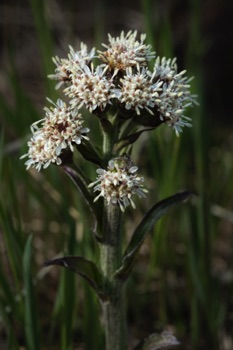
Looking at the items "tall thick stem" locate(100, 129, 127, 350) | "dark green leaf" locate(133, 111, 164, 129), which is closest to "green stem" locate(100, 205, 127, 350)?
"tall thick stem" locate(100, 129, 127, 350)

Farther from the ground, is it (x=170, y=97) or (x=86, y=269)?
(x=170, y=97)

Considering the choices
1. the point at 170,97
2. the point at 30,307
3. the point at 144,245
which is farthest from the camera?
the point at 144,245

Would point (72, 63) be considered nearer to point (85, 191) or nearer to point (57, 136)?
point (57, 136)

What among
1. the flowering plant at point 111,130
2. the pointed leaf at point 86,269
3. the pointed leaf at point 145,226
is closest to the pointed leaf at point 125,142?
the flowering plant at point 111,130

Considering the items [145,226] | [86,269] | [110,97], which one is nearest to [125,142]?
[110,97]

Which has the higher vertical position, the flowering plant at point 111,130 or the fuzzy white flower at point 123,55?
the fuzzy white flower at point 123,55

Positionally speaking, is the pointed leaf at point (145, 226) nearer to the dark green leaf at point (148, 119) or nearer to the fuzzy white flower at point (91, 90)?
the dark green leaf at point (148, 119)

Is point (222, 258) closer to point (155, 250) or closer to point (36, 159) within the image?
point (155, 250)
